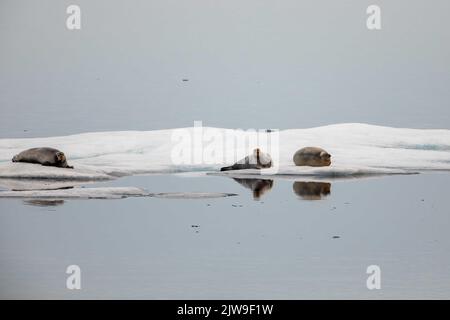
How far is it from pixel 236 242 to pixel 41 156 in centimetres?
164

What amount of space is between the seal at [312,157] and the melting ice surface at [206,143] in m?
0.04

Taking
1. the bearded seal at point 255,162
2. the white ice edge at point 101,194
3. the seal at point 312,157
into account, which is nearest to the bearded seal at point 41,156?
the white ice edge at point 101,194

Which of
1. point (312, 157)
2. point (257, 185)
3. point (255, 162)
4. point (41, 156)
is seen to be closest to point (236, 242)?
point (257, 185)

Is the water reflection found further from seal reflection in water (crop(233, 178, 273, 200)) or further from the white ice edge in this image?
seal reflection in water (crop(233, 178, 273, 200))

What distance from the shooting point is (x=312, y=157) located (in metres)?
6.71

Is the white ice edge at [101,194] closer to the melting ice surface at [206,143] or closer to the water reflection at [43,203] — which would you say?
the water reflection at [43,203]

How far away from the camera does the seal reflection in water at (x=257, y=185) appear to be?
6.55 metres

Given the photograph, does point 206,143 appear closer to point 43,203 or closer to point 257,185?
point 257,185

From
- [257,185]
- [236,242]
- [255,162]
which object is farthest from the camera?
[255,162]

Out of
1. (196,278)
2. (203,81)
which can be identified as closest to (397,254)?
(196,278)

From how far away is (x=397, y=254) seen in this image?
6070 millimetres
